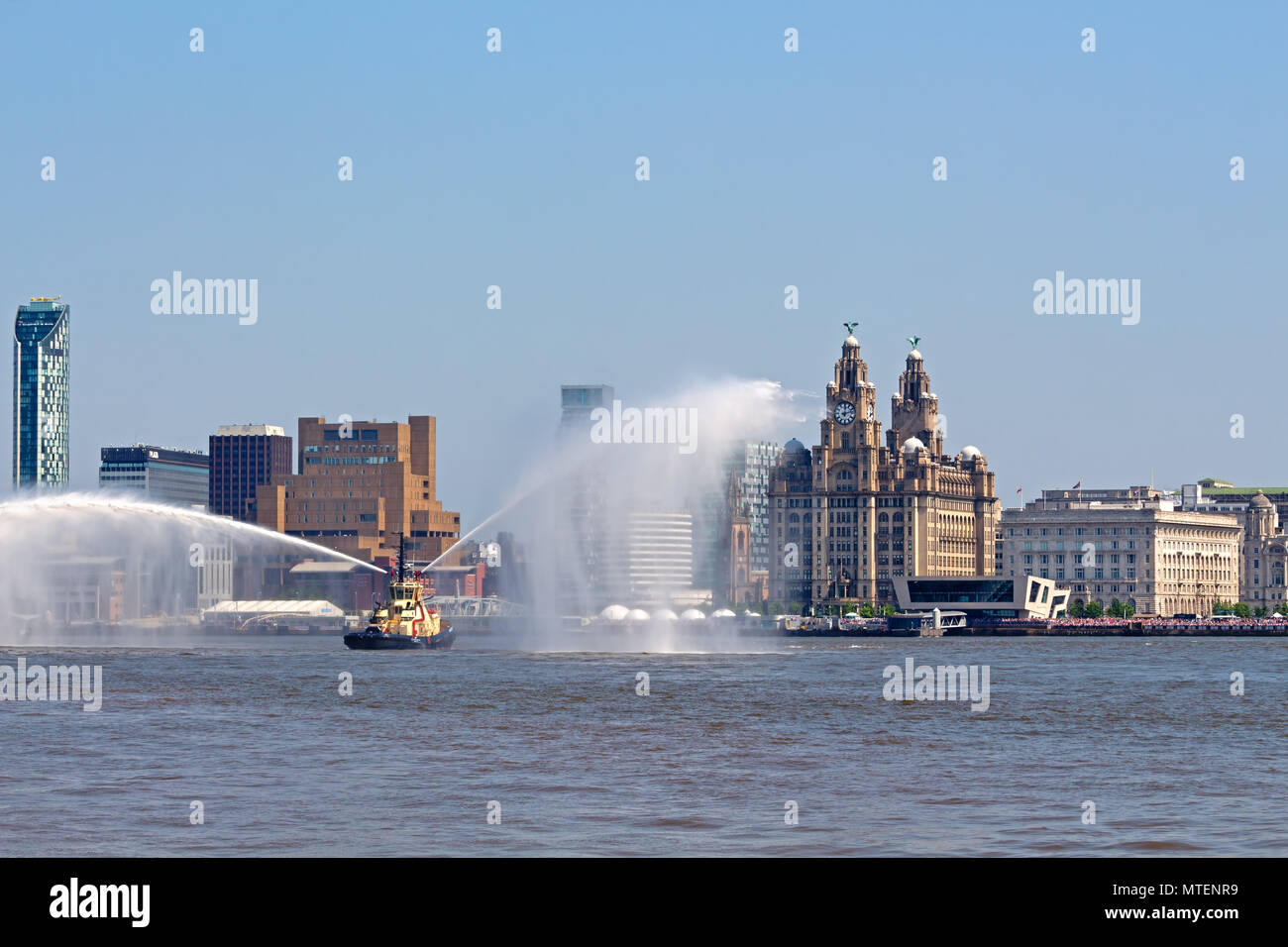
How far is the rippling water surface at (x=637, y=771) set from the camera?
26.6m

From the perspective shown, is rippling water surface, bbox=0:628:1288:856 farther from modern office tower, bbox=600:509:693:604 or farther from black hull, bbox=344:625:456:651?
modern office tower, bbox=600:509:693:604

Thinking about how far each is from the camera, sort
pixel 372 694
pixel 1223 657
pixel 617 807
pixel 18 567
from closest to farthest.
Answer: pixel 617 807, pixel 372 694, pixel 1223 657, pixel 18 567

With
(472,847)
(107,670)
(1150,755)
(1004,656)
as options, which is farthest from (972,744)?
(1004,656)

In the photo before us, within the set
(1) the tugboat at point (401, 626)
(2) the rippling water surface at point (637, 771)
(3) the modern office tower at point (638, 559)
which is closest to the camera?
(2) the rippling water surface at point (637, 771)

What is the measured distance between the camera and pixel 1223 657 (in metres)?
122

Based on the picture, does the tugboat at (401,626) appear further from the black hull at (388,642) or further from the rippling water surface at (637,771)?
the rippling water surface at (637,771)

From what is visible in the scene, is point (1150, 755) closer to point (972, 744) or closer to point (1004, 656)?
point (972, 744)

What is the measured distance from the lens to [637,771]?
36.4m

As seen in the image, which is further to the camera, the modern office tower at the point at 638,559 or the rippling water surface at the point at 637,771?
the modern office tower at the point at 638,559

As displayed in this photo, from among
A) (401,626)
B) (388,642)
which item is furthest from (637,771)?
(401,626)

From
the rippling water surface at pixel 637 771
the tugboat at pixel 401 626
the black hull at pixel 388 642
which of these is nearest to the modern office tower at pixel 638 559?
the black hull at pixel 388 642

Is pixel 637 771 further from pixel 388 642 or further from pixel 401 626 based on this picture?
pixel 401 626
